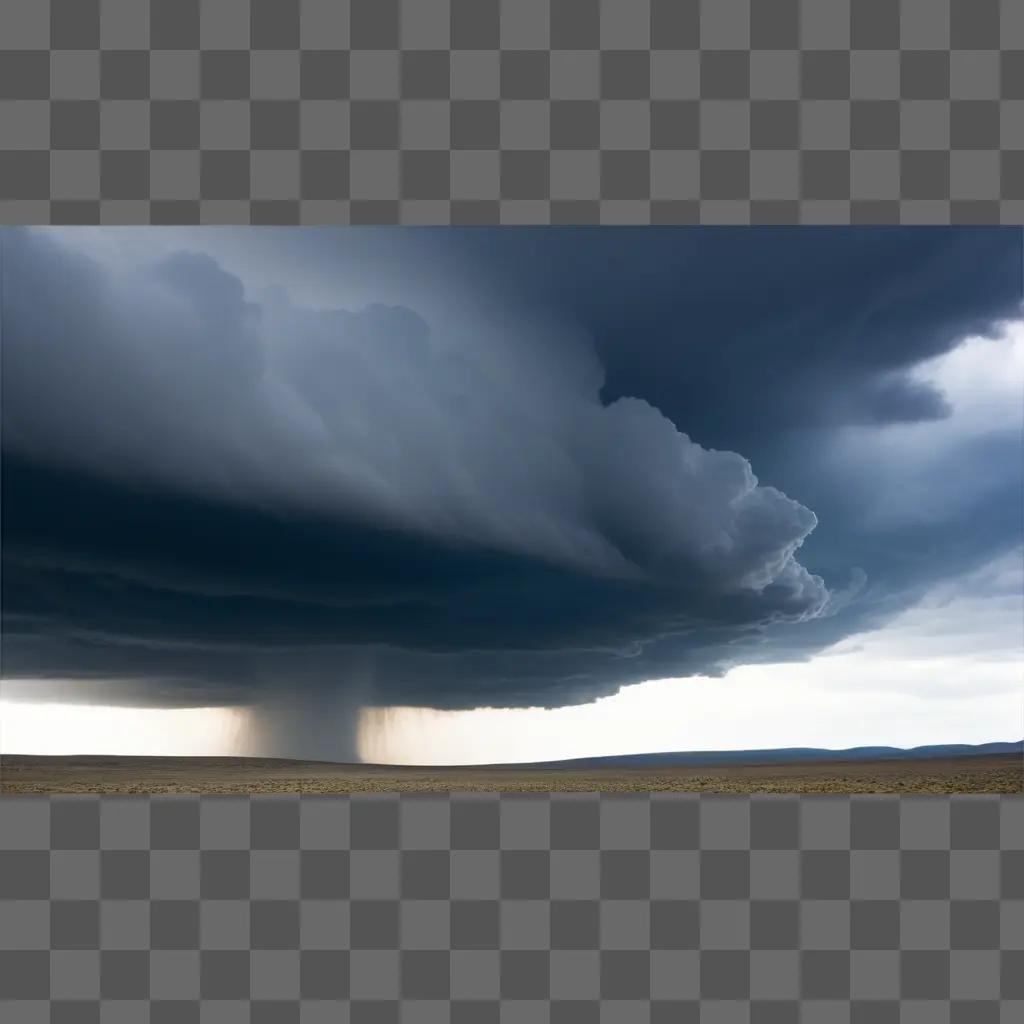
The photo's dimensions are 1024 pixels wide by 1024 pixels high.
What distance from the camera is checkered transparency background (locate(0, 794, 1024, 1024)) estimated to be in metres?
11.2

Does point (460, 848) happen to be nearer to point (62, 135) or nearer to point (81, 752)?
point (81, 752)

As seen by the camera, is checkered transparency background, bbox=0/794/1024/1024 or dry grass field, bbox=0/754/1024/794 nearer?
checkered transparency background, bbox=0/794/1024/1024

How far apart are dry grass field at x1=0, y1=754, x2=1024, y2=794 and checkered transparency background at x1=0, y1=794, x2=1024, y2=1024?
10.9ft

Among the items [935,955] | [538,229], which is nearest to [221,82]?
[538,229]

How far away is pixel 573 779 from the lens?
58.3 ft

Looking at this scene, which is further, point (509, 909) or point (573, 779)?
point (573, 779)

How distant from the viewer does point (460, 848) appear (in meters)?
11.4

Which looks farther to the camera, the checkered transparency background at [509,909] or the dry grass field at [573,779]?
the dry grass field at [573,779]

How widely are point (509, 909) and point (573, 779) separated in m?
6.57

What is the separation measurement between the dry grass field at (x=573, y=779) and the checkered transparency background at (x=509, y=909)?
334 centimetres

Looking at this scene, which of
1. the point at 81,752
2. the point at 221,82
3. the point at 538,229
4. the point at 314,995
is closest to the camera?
the point at 314,995

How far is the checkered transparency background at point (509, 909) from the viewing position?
11227 mm

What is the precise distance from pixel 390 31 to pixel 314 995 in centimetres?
1245

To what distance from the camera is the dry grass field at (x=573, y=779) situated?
15727 millimetres
